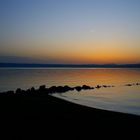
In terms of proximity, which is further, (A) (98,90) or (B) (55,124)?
(A) (98,90)

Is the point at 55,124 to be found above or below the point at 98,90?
above

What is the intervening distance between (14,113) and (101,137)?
5.87 meters

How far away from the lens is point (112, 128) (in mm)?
11680

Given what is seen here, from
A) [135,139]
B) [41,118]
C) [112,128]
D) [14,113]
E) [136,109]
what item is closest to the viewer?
[135,139]

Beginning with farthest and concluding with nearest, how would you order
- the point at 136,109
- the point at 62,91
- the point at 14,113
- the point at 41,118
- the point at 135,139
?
1. the point at 62,91
2. the point at 136,109
3. the point at 14,113
4. the point at 41,118
5. the point at 135,139

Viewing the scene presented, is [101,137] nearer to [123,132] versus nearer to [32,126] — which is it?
[123,132]

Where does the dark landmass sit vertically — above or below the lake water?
above

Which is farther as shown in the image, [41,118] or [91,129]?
[41,118]

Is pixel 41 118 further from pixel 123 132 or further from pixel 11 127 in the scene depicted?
pixel 123 132

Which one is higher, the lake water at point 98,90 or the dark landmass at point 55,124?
the dark landmass at point 55,124

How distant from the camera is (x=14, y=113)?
14047 mm

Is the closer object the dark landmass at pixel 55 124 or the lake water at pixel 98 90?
the dark landmass at pixel 55 124

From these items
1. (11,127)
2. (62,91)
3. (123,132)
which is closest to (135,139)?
(123,132)

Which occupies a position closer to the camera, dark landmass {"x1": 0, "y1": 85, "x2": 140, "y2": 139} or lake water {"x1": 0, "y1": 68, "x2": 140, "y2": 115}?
dark landmass {"x1": 0, "y1": 85, "x2": 140, "y2": 139}
